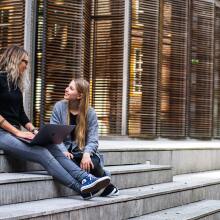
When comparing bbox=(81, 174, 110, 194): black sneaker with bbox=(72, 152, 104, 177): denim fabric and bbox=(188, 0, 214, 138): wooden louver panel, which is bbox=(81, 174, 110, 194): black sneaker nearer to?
bbox=(72, 152, 104, 177): denim fabric

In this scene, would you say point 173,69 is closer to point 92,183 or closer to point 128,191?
point 128,191

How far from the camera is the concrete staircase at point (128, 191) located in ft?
17.1

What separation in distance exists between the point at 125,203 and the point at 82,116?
38.6 inches

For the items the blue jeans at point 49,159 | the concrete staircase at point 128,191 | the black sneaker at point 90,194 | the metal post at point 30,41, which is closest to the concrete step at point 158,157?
the concrete staircase at point 128,191

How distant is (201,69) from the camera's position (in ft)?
42.9

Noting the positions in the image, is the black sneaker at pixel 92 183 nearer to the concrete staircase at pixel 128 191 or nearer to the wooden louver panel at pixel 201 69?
the concrete staircase at pixel 128 191

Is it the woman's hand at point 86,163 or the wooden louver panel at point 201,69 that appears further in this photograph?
the wooden louver panel at point 201,69

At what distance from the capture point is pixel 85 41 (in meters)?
11.2

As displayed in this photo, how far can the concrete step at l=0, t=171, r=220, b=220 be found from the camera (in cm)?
495

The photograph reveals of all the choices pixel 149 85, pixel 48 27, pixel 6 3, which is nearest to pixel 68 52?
pixel 48 27

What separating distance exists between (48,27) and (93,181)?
5097 mm

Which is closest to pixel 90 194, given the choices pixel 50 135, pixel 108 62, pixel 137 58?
pixel 50 135

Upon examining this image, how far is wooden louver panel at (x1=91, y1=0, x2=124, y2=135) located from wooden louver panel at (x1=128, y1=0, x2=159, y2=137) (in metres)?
0.26

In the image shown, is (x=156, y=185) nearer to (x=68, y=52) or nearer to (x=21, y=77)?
(x=21, y=77)
